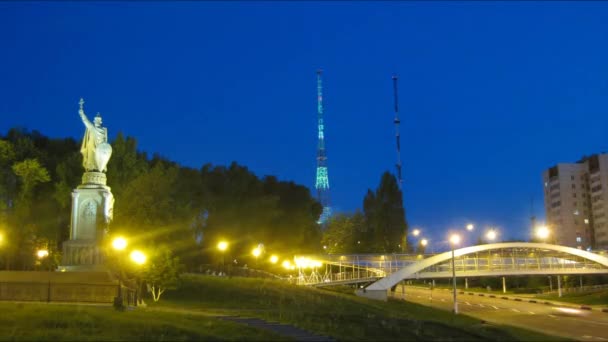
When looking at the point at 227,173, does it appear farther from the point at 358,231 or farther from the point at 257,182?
the point at 358,231

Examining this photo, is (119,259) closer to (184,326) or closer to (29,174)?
(184,326)

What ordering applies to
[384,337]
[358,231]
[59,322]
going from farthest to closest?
[358,231], [384,337], [59,322]

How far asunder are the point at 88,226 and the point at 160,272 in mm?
5526

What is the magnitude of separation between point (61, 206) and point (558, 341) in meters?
37.8

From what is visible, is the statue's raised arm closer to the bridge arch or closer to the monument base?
the monument base

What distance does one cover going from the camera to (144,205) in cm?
3844

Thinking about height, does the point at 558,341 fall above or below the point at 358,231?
below

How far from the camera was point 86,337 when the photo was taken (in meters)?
19.2

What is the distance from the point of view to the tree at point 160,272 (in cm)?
3397

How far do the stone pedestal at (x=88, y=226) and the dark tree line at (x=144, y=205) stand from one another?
3.36 feet

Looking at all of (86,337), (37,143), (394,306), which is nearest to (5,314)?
(86,337)

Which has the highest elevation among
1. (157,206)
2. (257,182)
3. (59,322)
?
(257,182)

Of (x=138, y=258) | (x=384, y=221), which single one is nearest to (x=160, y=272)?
(x=138, y=258)

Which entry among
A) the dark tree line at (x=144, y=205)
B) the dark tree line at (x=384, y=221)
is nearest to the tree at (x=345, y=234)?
the dark tree line at (x=384, y=221)
